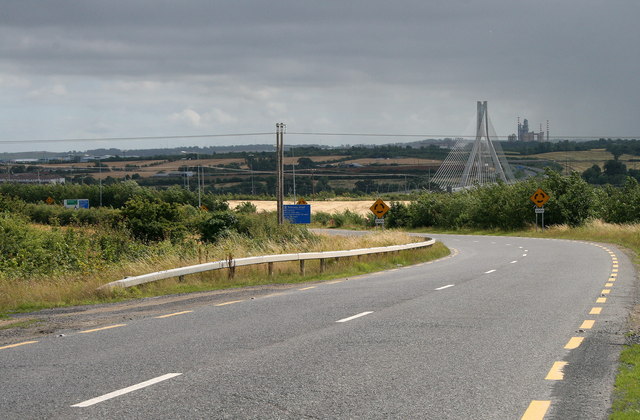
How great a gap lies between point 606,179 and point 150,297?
336 feet

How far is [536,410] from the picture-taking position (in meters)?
6.67

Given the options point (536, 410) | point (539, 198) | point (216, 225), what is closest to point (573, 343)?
point (536, 410)

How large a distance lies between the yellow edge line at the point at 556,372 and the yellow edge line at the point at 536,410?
1.02 m

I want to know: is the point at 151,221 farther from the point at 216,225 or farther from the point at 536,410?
the point at 536,410

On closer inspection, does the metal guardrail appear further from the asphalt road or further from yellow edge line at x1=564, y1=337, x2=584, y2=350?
yellow edge line at x1=564, y1=337, x2=584, y2=350

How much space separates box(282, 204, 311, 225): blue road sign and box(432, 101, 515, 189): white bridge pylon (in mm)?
30023

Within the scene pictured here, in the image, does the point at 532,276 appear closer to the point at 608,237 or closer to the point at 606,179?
the point at 608,237

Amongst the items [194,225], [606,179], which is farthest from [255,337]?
[606,179]

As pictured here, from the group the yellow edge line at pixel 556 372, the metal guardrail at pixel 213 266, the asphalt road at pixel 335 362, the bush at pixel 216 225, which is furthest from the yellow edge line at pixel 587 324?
the bush at pixel 216 225

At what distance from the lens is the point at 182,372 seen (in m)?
8.24

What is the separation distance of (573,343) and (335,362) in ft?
10.7

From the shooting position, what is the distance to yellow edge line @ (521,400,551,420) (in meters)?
6.44

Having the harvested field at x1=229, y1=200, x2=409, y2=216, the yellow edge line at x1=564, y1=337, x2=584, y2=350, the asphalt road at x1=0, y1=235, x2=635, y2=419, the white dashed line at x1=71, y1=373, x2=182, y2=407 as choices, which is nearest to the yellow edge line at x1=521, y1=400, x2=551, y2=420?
the asphalt road at x1=0, y1=235, x2=635, y2=419

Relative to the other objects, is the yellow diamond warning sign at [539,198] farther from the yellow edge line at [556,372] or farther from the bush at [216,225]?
the yellow edge line at [556,372]
